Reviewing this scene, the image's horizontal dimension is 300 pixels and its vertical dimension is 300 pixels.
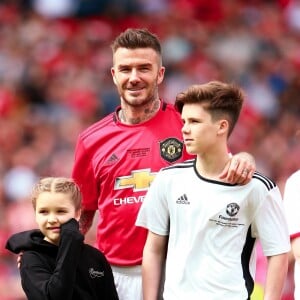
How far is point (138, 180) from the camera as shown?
661 cm

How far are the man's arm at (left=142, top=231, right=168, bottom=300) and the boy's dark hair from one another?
0.65 m

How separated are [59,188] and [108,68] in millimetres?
8689

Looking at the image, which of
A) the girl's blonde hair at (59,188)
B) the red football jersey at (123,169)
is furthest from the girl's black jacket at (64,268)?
the red football jersey at (123,169)

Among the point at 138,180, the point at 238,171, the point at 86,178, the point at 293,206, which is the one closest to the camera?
the point at 238,171

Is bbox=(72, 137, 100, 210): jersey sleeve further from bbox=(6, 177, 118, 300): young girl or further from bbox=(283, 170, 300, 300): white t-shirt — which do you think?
bbox=(283, 170, 300, 300): white t-shirt

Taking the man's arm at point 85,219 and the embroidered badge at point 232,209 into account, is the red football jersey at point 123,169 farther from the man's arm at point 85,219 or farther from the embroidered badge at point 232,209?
the embroidered badge at point 232,209

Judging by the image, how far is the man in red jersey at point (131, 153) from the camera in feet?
21.7

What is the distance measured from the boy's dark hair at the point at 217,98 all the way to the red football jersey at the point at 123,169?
2.03ft

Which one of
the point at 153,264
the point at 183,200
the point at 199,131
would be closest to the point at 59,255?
the point at 153,264

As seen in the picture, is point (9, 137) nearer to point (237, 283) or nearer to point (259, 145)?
point (259, 145)

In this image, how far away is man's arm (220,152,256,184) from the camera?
5.95 meters

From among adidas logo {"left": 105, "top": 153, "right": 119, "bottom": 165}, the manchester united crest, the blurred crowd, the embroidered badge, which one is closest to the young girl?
adidas logo {"left": 105, "top": 153, "right": 119, "bottom": 165}

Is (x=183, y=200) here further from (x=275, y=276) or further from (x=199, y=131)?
(x=275, y=276)

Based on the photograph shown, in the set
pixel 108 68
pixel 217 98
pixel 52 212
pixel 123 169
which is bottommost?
pixel 52 212
